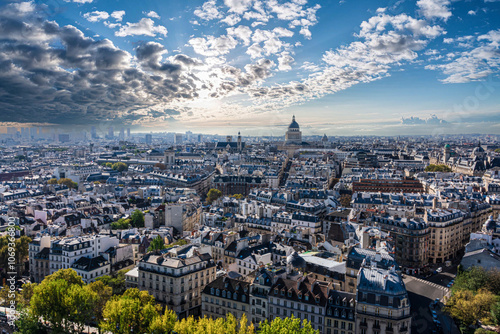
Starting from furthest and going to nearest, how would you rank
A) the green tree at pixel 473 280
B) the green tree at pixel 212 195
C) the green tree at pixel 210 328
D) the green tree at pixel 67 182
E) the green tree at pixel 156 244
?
the green tree at pixel 67 182 → the green tree at pixel 212 195 → the green tree at pixel 156 244 → the green tree at pixel 473 280 → the green tree at pixel 210 328

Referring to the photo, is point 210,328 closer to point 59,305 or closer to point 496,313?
point 59,305

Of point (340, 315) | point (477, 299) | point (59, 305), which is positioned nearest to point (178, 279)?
point (59, 305)

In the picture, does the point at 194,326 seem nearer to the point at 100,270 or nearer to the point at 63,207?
the point at 100,270

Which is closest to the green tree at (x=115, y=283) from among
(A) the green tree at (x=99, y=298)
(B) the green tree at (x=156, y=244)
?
(A) the green tree at (x=99, y=298)

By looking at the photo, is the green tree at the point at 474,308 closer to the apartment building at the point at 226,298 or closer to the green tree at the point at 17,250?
the apartment building at the point at 226,298

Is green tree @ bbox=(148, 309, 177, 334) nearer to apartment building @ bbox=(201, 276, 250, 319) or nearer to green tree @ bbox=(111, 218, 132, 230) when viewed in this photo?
apartment building @ bbox=(201, 276, 250, 319)

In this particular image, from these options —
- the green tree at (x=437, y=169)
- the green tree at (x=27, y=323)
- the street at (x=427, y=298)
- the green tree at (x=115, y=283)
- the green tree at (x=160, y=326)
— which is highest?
the green tree at (x=437, y=169)

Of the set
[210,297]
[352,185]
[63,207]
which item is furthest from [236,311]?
[352,185]
